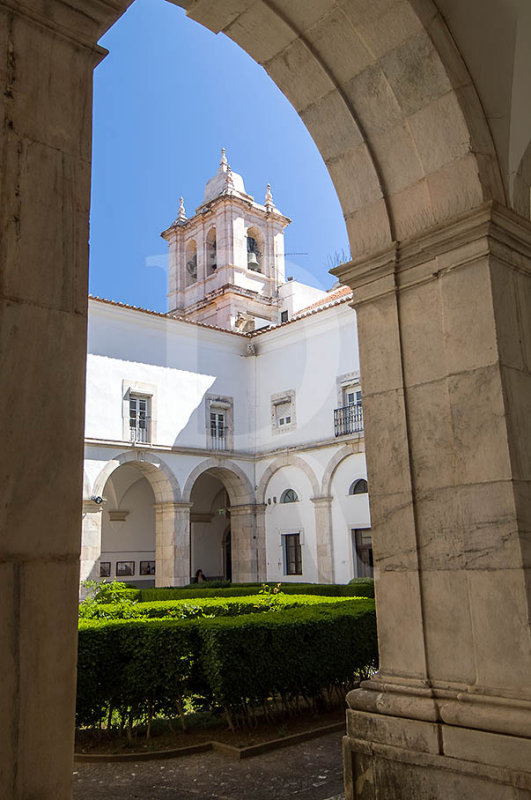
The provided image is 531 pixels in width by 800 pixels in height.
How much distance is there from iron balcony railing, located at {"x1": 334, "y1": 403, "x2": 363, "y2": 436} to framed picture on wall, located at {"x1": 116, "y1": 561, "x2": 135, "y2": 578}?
29.0ft

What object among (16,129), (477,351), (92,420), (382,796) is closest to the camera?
(16,129)

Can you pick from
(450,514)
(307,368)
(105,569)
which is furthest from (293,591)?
(450,514)

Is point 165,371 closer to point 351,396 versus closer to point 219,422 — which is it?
point 219,422

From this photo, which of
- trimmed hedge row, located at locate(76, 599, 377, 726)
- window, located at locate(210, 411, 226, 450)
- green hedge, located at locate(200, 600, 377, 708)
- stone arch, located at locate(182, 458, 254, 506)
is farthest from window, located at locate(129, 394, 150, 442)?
trimmed hedge row, located at locate(76, 599, 377, 726)

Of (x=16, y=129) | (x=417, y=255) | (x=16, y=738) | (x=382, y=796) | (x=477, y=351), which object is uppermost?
(x=417, y=255)

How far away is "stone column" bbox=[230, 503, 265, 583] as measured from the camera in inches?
850

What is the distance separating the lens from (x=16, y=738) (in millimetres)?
1704

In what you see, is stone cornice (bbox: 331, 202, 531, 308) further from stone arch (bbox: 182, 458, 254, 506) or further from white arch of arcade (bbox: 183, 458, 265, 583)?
stone arch (bbox: 182, 458, 254, 506)

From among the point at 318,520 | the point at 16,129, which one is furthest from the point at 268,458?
the point at 16,129

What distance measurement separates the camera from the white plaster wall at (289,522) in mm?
20328

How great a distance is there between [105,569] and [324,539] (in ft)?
25.6

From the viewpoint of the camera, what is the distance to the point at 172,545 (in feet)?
65.5

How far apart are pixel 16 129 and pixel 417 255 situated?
7.65 feet

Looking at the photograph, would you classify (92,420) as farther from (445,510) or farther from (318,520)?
(445,510)
